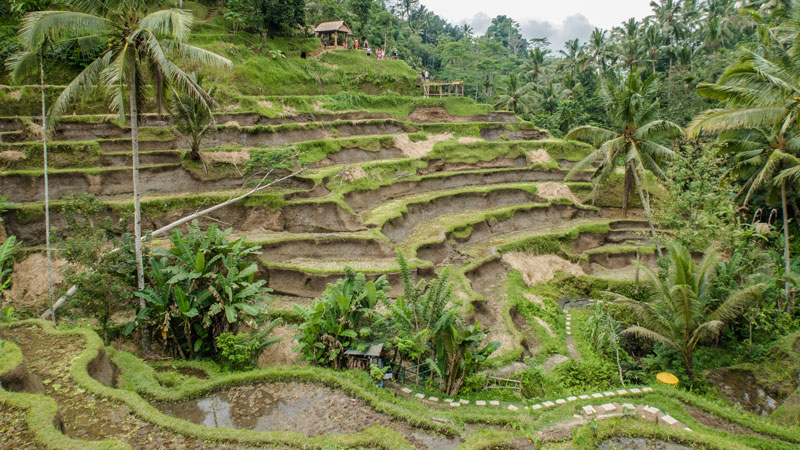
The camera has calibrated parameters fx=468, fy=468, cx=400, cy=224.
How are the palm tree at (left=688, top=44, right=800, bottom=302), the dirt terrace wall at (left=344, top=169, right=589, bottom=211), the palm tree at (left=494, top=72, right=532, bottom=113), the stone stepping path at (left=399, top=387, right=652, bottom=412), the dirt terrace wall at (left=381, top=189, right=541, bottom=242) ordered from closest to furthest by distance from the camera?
the stone stepping path at (left=399, top=387, right=652, bottom=412) < the palm tree at (left=688, top=44, right=800, bottom=302) < the dirt terrace wall at (left=381, top=189, right=541, bottom=242) < the dirt terrace wall at (left=344, top=169, right=589, bottom=211) < the palm tree at (left=494, top=72, right=532, bottom=113)

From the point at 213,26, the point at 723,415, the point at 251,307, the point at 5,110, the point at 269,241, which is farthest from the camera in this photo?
the point at 213,26

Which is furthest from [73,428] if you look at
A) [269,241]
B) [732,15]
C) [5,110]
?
[732,15]

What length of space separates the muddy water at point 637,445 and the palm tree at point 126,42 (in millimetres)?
12192

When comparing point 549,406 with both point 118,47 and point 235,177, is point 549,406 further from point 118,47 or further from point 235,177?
point 235,177

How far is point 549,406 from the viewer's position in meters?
11.0

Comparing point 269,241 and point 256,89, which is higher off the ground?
point 256,89

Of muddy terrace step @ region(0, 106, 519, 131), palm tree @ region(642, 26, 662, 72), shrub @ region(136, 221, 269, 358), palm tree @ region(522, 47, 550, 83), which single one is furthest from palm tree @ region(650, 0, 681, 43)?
shrub @ region(136, 221, 269, 358)

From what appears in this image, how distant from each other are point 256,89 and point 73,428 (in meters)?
28.6

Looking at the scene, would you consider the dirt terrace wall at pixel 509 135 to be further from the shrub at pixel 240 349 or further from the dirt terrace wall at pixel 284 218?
the shrub at pixel 240 349

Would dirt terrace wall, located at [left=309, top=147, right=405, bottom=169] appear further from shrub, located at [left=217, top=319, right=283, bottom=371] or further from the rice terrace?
shrub, located at [left=217, top=319, right=283, bottom=371]

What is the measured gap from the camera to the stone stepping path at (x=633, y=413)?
9602 mm

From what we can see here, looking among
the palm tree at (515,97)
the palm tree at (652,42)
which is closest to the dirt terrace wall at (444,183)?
the palm tree at (515,97)

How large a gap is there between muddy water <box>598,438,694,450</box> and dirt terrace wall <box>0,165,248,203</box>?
69.8 feet

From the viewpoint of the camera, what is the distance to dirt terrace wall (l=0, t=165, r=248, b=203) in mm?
19875
